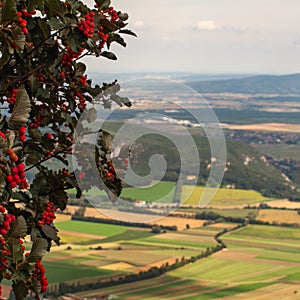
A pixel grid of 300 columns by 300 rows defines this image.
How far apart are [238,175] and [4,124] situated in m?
61.2

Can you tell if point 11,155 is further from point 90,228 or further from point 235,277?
point 90,228

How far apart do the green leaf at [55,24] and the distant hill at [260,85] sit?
143m

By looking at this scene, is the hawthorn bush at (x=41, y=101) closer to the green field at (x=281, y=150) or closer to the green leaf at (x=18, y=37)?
the green leaf at (x=18, y=37)

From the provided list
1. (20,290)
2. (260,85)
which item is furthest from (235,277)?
(260,85)

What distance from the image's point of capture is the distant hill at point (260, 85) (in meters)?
153

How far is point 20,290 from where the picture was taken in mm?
2697

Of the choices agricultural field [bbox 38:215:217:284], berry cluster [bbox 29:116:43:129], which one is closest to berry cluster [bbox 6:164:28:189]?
berry cluster [bbox 29:116:43:129]

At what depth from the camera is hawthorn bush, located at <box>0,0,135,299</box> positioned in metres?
2.55

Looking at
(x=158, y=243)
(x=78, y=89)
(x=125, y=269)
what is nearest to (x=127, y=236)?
(x=158, y=243)

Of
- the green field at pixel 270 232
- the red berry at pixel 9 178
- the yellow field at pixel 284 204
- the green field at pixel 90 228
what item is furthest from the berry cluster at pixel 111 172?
the yellow field at pixel 284 204

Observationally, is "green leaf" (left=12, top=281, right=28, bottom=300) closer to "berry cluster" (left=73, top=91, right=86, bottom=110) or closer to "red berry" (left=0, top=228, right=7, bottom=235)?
"red berry" (left=0, top=228, right=7, bottom=235)

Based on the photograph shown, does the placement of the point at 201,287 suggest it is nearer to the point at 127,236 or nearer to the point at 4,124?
the point at 127,236

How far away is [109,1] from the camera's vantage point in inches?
136

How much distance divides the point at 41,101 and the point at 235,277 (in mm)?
31999
